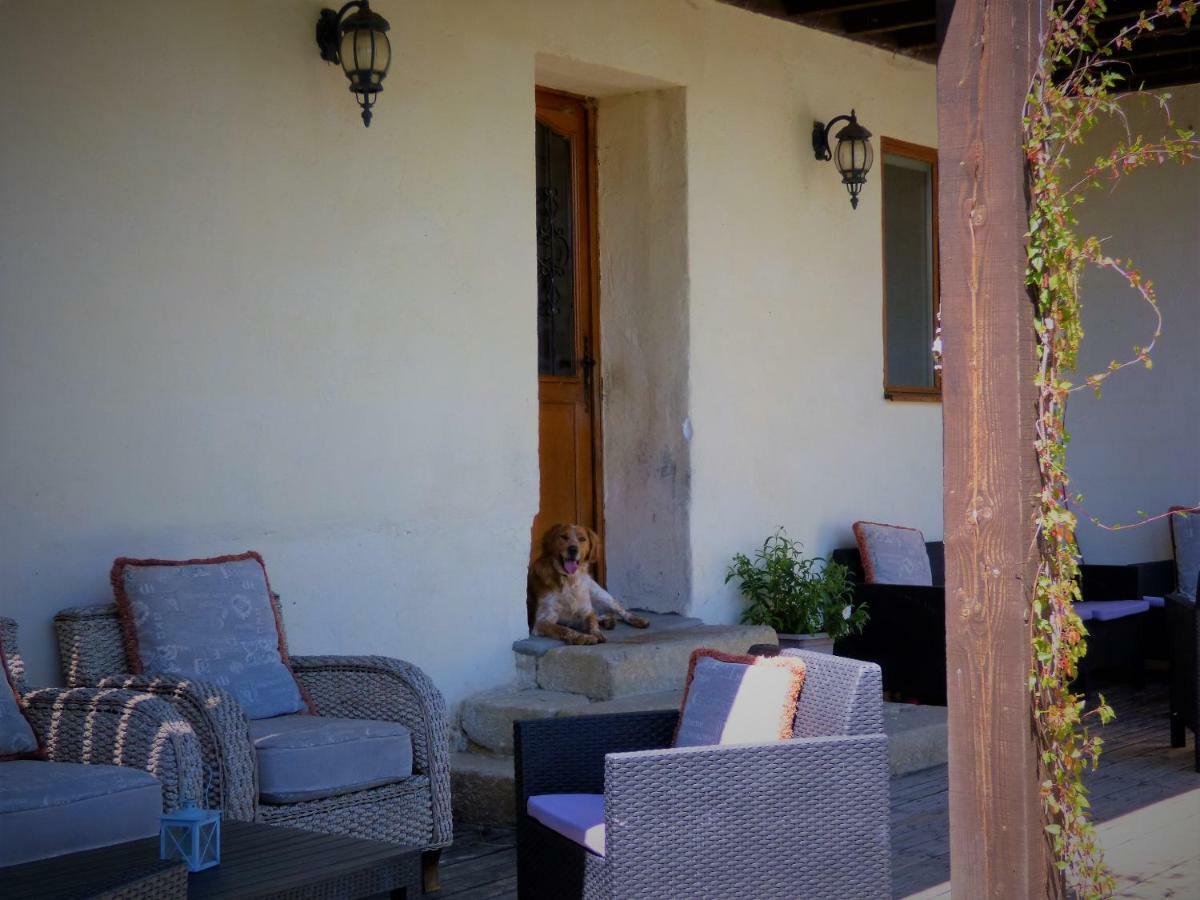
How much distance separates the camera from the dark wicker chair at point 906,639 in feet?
18.8

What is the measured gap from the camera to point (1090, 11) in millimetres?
2691

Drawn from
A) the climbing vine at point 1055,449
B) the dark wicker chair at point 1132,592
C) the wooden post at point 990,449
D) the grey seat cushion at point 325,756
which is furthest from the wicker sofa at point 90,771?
the dark wicker chair at point 1132,592

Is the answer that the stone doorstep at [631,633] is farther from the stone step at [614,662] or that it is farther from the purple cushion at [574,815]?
the purple cushion at [574,815]

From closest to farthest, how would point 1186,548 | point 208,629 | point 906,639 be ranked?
1. point 208,629
2. point 906,639
3. point 1186,548

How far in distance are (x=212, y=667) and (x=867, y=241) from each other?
4.17m

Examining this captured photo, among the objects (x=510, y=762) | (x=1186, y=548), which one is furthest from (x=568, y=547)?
(x=1186, y=548)

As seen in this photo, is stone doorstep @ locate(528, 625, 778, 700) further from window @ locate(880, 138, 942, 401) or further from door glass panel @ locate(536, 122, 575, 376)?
window @ locate(880, 138, 942, 401)

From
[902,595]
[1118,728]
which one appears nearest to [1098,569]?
[1118,728]

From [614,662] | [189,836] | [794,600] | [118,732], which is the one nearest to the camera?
[189,836]

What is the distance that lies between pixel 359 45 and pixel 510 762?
2.30 meters

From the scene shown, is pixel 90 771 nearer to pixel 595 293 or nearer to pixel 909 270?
pixel 595 293

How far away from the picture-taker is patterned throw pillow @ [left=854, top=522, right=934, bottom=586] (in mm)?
6477

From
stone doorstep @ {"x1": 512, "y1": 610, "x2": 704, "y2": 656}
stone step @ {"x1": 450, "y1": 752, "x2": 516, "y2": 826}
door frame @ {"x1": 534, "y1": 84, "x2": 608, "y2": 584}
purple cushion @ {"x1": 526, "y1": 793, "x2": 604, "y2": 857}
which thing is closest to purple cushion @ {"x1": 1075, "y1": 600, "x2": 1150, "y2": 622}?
stone doorstep @ {"x1": 512, "y1": 610, "x2": 704, "y2": 656}

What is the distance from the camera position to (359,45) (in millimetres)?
4535
